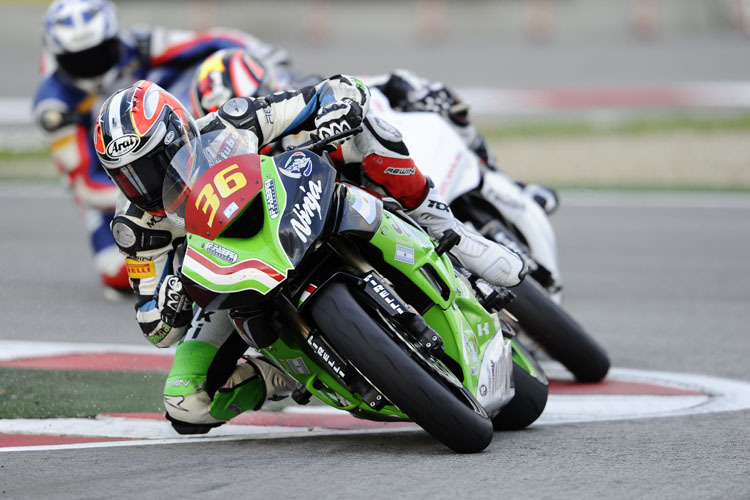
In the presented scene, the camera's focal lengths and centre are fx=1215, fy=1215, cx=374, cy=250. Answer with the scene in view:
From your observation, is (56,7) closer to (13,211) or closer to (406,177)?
(13,211)

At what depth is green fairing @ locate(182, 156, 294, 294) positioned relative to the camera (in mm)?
3855

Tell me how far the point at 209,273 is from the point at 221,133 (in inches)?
→ 26.2

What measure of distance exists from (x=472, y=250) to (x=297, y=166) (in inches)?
42.2

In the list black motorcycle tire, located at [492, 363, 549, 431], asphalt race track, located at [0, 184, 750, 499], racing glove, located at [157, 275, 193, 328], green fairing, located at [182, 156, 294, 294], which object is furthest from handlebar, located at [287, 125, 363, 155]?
black motorcycle tire, located at [492, 363, 549, 431]

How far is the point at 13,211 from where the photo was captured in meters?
11.2

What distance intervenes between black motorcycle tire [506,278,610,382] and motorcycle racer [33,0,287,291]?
341 cm

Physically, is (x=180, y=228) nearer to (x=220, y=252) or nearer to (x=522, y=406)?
(x=220, y=252)

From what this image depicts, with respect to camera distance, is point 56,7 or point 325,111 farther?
point 56,7

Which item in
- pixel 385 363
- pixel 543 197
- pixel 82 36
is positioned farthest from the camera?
pixel 82 36

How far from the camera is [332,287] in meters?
3.99

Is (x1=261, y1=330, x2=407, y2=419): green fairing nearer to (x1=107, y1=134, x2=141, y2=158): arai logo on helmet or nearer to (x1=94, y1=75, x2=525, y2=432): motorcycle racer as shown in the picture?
(x1=94, y1=75, x2=525, y2=432): motorcycle racer

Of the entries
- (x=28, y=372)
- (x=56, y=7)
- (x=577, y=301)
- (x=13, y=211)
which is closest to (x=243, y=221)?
(x=28, y=372)

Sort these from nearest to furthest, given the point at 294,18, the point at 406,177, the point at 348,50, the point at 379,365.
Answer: the point at 379,365 → the point at 406,177 → the point at 348,50 → the point at 294,18

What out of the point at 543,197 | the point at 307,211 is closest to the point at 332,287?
the point at 307,211
